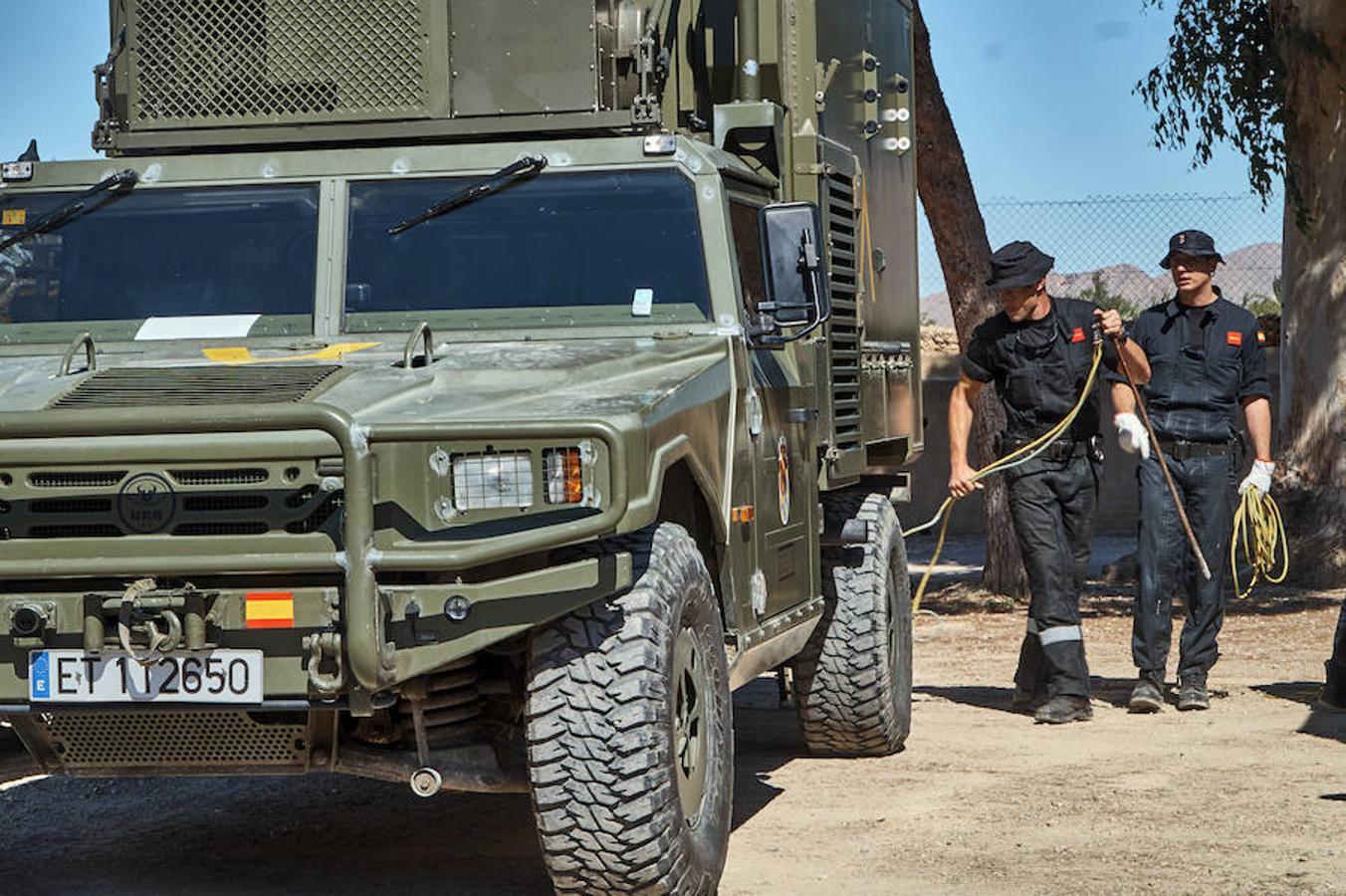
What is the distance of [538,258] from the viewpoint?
22.4 feet

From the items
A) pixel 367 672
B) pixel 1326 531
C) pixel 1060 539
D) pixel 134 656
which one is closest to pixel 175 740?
pixel 134 656

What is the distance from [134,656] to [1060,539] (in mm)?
5201

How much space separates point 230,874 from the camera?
6742mm

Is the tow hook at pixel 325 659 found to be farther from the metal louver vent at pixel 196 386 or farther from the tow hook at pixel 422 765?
the metal louver vent at pixel 196 386

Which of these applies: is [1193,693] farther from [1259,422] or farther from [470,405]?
[470,405]

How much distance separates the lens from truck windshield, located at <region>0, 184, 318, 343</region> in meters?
6.84

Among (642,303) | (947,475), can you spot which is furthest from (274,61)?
(947,475)

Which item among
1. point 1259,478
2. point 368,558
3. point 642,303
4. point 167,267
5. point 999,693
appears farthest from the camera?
point 999,693

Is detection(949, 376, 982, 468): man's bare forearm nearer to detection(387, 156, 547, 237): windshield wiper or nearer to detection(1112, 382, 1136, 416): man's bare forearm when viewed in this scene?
detection(1112, 382, 1136, 416): man's bare forearm

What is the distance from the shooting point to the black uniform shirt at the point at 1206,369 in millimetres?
9742

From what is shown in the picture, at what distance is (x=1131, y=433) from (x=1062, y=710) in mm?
1241

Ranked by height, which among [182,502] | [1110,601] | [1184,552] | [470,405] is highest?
[470,405]

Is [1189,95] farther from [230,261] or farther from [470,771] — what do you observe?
[470,771]

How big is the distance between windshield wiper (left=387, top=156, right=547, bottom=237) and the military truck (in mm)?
13
